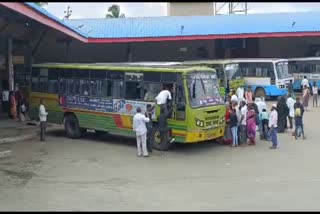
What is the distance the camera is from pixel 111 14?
6278 centimetres

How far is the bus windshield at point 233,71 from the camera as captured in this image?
1179 inches

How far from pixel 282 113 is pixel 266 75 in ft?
40.7

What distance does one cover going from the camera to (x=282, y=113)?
64.8 feet

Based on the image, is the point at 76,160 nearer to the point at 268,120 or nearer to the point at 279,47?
the point at 268,120

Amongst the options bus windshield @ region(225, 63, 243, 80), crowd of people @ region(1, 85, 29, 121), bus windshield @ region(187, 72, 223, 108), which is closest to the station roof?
bus windshield @ region(225, 63, 243, 80)

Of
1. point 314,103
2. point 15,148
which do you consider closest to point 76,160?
point 15,148

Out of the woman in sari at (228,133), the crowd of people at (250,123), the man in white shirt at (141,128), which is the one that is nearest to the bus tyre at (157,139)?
the man in white shirt at (141,128)

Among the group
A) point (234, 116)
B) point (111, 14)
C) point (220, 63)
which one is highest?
→ point (111, 14)

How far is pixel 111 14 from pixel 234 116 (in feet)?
157

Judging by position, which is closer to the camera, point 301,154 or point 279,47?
point 301,154

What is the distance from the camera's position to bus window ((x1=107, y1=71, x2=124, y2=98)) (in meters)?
18.1

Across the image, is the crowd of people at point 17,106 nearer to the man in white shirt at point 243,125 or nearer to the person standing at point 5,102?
the person standing at point 5,102

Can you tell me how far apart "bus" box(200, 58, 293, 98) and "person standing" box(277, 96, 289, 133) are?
10.9 meters

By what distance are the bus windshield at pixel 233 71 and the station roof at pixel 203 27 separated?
16.1 ft
